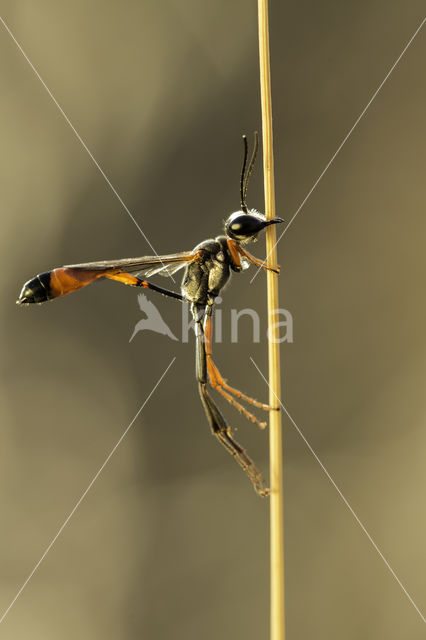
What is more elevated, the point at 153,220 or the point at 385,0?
the point at 385,0

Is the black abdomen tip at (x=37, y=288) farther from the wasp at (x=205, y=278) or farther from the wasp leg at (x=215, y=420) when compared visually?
the wasp leg at (x=215, y=420)

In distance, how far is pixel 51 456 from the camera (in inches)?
167

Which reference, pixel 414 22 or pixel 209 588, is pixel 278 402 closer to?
pixel 209 588

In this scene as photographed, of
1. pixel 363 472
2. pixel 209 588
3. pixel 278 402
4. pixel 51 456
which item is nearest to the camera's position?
pixel 278 402

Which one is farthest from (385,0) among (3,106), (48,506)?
(48,506)

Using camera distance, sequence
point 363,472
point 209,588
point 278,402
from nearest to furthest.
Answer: point 278,402 < point 363,472 < point 209,588

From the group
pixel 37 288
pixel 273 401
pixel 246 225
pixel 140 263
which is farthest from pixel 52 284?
pixel 273 401

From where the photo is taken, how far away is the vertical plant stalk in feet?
5.78

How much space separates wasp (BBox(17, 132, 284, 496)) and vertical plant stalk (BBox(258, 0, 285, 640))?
255 millimetres

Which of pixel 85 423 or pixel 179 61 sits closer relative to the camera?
pixel 179 61

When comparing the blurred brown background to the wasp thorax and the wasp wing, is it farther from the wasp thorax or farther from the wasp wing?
the wasp thorax

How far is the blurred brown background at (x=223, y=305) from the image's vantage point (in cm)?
371

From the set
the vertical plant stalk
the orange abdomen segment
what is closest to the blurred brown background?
the orange abdomen segment

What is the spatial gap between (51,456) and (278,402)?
2.93 m
